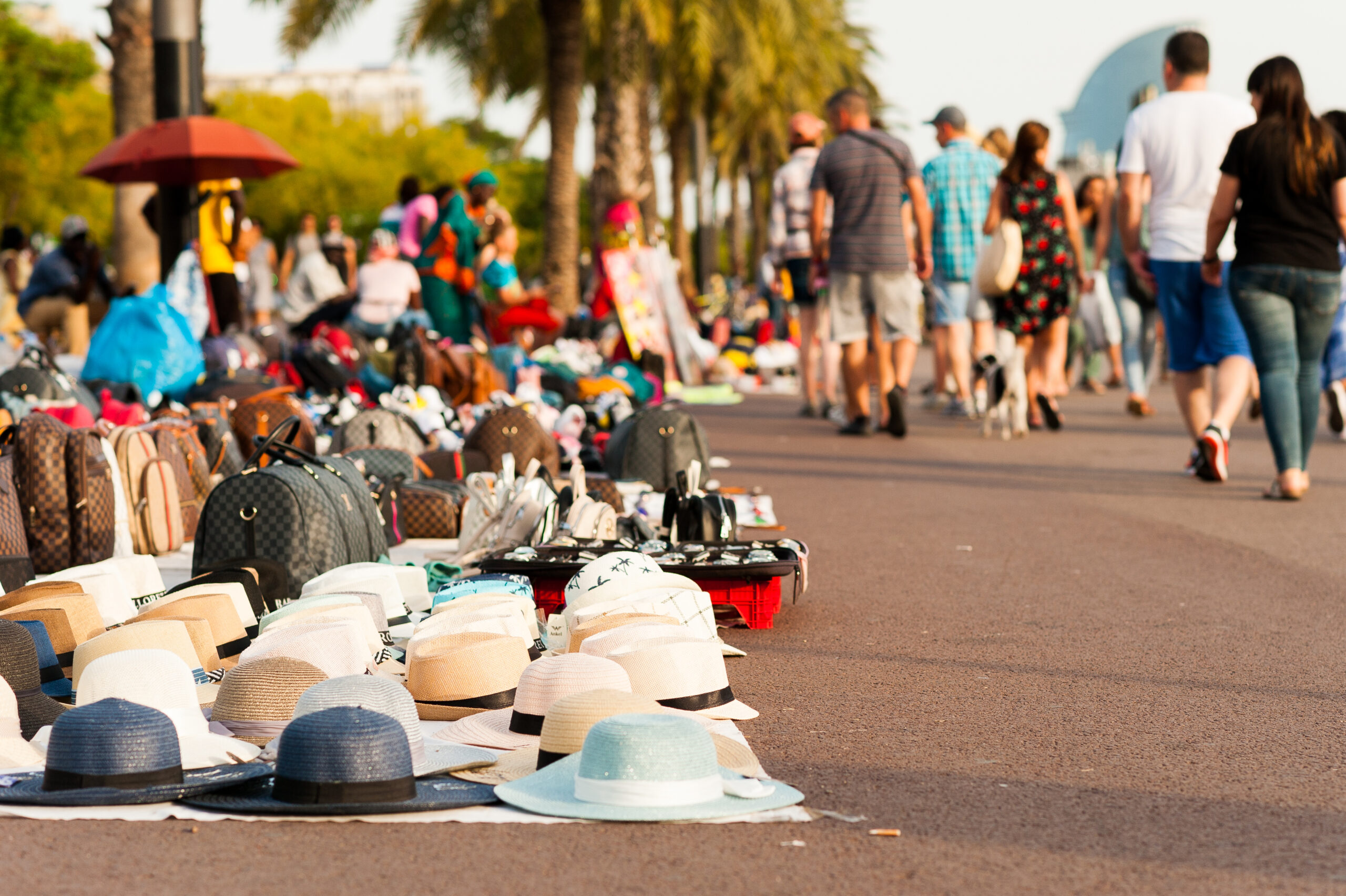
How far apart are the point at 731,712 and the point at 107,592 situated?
1886 millimetres

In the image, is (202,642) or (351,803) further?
(202,642)

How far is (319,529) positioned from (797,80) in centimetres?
3373

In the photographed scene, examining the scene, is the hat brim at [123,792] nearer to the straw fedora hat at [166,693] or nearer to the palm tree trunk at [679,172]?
the straw fedora hat at [166,693]

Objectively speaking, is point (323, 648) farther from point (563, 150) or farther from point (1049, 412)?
point (563, 150)

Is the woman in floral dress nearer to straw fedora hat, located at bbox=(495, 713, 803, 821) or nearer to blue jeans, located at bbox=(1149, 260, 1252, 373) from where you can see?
blue jeans, located at bbox=(1149, 260, 1252, 373)

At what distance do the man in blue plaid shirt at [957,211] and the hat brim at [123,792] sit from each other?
983 cm

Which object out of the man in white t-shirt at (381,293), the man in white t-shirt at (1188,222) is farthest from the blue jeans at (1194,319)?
the man in white t-shirt at (381,293)

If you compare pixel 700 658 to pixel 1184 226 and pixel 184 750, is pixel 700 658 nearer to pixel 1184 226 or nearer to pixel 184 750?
pixel 184 750

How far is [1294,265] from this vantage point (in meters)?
7.79

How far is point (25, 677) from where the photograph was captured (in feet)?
12.1

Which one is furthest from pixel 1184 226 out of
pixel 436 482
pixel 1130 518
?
pixel 436 482

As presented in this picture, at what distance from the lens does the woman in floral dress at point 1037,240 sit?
11.6 metres

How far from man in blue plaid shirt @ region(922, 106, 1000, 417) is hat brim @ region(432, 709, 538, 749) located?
30.2 ft

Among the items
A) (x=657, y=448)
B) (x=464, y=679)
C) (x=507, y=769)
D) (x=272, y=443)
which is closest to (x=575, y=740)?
(x=507, y=769)
